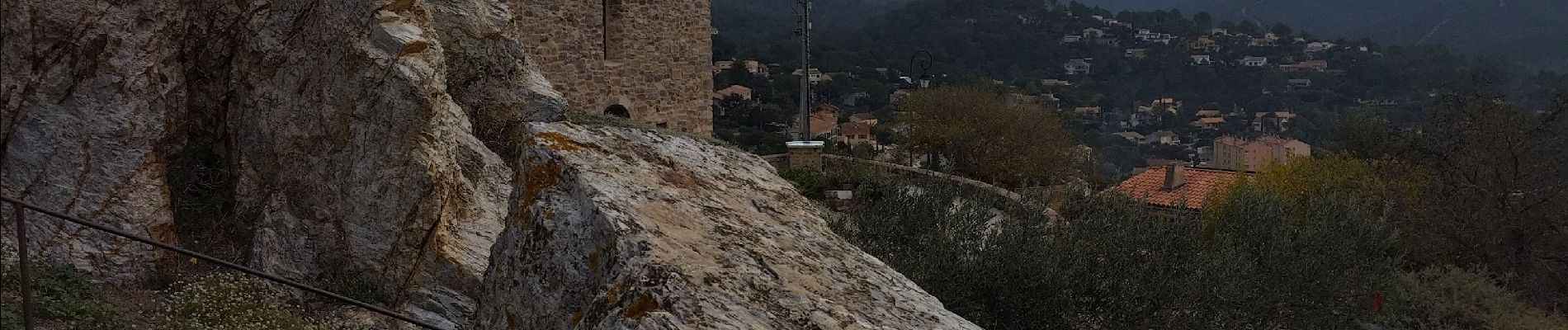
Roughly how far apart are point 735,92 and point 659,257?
37.7 m

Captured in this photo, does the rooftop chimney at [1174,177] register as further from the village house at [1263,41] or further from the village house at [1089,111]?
the village house at [1263,41]

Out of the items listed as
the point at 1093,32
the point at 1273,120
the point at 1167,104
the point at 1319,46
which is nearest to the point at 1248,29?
the point at 1319,46

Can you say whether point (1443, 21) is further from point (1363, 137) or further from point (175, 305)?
point (175, 305)

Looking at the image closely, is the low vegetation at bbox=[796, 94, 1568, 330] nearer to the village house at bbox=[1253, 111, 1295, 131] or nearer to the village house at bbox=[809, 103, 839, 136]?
the village house at bbox=[809, 103, 839, 136]

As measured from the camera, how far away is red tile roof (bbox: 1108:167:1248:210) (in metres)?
24.0

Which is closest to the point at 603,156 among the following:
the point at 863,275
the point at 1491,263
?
the point at 863,275

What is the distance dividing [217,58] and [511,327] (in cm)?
579

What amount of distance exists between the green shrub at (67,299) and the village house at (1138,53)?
251 feet

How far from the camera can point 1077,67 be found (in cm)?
7212

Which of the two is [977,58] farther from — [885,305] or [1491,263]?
[885,305]

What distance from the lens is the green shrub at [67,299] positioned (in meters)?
6.15

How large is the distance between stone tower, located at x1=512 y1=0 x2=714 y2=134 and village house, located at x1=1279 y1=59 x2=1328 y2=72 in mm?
69202

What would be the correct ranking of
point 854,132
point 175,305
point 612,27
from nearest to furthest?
point 175,305, point 612,27, point 854,132

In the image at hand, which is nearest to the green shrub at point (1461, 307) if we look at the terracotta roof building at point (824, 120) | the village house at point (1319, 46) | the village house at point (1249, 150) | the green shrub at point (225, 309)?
the green shrub at point (225, 309)
